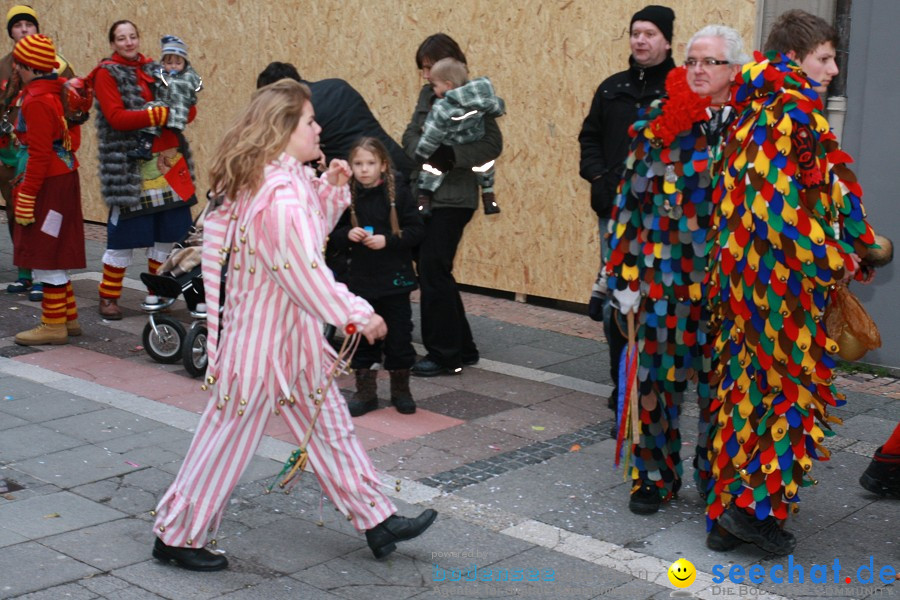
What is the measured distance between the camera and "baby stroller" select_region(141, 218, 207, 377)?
25.8 ft

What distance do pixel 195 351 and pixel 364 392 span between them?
128 centimetres

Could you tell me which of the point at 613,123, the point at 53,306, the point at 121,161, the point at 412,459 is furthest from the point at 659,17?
the point at 53,306

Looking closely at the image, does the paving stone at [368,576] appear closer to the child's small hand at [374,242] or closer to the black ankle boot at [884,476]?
the child's small hand at [374,242]

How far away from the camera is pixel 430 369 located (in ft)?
25.7

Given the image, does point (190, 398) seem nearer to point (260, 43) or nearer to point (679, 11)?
point (679, 11)

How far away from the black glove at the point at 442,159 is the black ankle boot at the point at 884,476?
305 cm

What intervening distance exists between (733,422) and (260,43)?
7.60 metres

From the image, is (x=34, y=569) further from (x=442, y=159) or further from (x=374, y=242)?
(x=442, y=159)

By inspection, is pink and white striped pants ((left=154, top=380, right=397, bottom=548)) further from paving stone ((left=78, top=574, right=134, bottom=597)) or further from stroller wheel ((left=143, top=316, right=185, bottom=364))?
stroller wheel ((left=143, top=316, right=185, bottom=364))

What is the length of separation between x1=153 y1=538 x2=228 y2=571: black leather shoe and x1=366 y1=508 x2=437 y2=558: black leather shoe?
579mm

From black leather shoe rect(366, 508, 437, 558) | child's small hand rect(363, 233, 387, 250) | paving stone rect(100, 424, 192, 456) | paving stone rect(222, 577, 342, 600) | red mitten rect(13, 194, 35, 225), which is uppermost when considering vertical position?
child's small hand rect(363, 233, 387, 250)

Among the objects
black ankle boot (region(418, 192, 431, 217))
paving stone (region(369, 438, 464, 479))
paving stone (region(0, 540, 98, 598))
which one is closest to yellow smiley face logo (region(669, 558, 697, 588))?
paving stone (region(369, 438, 464, 479))

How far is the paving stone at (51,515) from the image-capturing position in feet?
17.1

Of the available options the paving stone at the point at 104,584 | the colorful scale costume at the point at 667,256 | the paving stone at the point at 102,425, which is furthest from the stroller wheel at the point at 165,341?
the colorful scale costume at the point at 667,256
